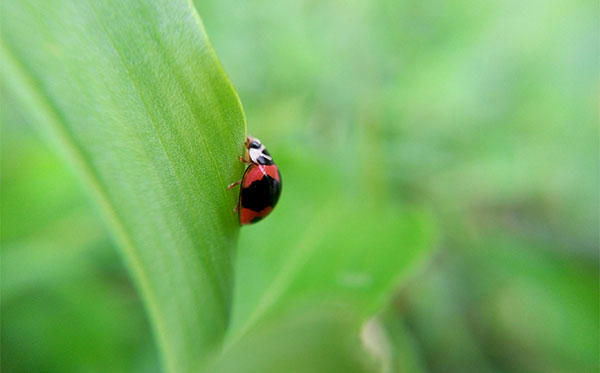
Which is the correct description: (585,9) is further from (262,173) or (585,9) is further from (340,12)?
(262,173)

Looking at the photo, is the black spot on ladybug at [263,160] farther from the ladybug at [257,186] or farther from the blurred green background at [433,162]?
the blurred green background at [433,162]

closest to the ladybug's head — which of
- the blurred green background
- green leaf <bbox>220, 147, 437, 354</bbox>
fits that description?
green leaf <bbox>220, 147, 437, 354</bbox>

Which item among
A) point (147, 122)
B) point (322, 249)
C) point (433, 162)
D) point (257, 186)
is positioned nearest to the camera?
point (147, 122)

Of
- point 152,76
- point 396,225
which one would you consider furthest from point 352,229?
point 152,76

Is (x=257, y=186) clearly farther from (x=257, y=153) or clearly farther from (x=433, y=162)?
(x=433, y=162)

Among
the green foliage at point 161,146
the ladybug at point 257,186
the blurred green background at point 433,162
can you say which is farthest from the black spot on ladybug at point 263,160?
the blurred green background at point 433,162

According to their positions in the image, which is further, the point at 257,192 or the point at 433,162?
the point at 433,162

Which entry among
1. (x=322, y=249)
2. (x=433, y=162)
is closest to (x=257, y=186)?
(x=322, y=249)
